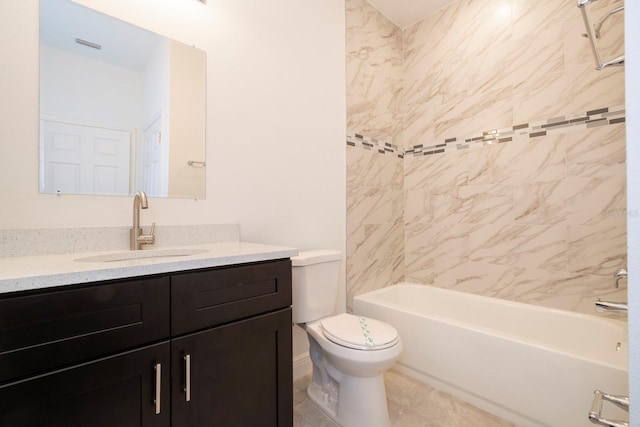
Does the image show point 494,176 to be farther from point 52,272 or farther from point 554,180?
point 52,272

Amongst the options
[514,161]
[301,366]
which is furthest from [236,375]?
[514,161]

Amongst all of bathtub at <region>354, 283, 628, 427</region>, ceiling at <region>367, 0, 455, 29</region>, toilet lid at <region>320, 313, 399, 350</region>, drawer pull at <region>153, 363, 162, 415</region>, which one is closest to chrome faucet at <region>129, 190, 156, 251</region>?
drawer pull at <region>153, 363, 162, 415</region>

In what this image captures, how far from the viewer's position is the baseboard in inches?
73.8

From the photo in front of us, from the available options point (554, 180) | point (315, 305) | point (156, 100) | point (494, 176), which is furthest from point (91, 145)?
point (554, 180)

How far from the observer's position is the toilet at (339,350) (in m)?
1.35

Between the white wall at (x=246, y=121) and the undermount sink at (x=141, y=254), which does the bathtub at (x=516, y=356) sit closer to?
the white wall at (x=246, y=121)

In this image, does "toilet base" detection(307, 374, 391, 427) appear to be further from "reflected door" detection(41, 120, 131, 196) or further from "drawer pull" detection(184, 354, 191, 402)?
"reflected door" detection(41, 120, 131, 196)

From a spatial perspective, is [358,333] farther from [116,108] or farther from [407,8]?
[407,8]

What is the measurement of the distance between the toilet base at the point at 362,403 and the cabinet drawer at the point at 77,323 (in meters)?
0.98

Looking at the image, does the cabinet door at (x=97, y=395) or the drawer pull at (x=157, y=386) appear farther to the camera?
the drawer pull at (x=157, y=386)

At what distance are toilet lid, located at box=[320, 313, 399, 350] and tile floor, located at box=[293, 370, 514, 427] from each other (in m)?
0.47

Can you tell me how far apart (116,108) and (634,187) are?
168cm

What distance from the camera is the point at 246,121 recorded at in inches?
64.9

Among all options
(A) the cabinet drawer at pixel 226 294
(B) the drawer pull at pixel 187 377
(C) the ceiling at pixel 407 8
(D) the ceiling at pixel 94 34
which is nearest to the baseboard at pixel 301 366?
(A) the cabinet drawer at pixel 226 294
